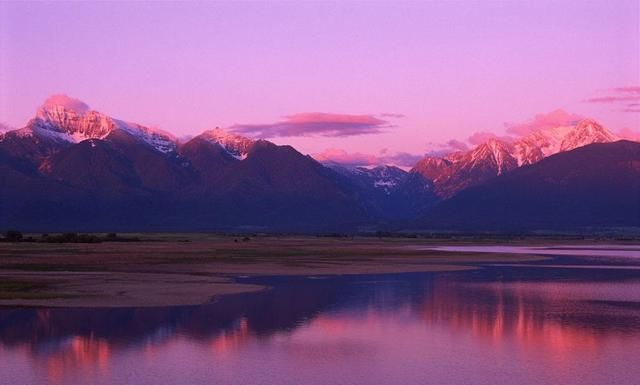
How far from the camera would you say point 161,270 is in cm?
6469

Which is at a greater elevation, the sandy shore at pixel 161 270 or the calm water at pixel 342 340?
the sandy shore at pixel 161 270

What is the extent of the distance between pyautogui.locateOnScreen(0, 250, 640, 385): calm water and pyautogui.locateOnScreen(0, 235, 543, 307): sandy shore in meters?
3.28

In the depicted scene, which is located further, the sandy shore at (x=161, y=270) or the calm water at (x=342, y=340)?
the sandy shore at (x=161, y=270)

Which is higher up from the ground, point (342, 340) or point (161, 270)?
point (161, 270)

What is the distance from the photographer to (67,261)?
71.2 meters

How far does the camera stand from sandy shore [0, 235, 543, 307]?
4556 cm

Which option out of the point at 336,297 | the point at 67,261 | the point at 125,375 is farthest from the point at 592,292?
the point at 67,261

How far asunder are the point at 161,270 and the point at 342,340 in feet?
109

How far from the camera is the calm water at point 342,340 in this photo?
27219 mm

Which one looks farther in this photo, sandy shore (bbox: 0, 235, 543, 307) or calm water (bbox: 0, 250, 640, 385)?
sandy shore (bbox: 0, 235, 543, 307)

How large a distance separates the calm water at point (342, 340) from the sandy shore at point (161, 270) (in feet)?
10.8

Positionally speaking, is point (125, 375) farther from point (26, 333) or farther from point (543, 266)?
point (543, 266)

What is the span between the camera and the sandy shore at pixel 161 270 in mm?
45562

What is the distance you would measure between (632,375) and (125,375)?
48.4ft
